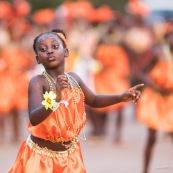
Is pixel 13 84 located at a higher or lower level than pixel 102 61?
lower

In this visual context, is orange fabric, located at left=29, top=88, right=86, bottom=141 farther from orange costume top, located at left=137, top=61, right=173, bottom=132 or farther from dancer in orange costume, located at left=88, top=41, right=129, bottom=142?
dancer in orange costume, located at left=88, top=41, right=129, bottom=142

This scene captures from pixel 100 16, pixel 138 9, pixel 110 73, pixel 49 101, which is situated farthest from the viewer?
pixel 138 9

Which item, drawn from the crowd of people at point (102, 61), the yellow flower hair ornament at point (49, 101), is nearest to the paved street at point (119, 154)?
the crowd of people at point (102, 61)

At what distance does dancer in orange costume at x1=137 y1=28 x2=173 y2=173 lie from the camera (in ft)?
30.2

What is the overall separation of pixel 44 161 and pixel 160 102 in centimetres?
367

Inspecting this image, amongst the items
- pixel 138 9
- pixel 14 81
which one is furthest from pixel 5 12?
pixel 138 9

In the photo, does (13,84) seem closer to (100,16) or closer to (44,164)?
(100,16)

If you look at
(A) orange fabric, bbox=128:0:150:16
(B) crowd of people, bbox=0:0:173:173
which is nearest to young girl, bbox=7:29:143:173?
(B) crowd of people, bbox=0:0:173:173

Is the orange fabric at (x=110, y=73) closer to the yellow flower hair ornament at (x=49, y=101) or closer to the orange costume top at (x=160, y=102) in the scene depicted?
the orange costume top at (x=160, y=102)

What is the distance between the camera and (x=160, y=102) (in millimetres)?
9344

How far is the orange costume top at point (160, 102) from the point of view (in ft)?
30.2

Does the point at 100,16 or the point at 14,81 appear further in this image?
the point at 100,16

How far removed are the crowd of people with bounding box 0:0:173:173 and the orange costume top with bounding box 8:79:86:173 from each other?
9.89 feet

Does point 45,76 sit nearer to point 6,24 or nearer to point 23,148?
point 23,148
